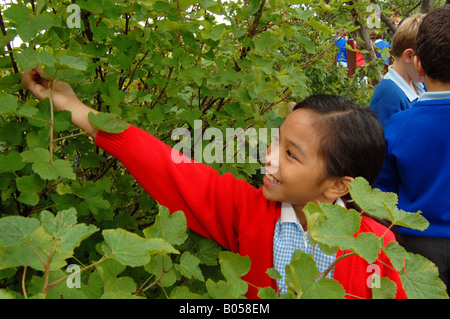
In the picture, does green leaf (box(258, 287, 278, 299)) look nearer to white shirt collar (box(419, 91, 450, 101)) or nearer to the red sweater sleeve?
the red sweater sleeve

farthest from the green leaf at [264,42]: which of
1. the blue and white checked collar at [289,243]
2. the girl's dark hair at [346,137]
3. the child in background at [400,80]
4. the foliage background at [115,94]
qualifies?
the child in background at [400,80]

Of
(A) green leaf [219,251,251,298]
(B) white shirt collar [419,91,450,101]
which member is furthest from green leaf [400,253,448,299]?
(B) white shirt collar [419,91,450,101]

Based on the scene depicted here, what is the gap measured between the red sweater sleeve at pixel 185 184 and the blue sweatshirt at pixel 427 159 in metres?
0.79

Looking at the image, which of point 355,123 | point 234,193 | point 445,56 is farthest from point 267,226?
point 445,56

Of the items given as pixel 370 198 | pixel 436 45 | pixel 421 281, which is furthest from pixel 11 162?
pixel 436 45

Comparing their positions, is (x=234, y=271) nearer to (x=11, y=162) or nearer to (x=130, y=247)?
(x=130, y=247)

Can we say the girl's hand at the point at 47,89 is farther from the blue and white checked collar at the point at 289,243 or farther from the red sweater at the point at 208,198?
the blue and white checked collar at the point at 289,243

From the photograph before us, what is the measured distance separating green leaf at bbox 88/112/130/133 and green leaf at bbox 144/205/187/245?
0.36 m

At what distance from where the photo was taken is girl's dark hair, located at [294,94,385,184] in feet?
4.10

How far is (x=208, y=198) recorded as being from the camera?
1320 millimetres

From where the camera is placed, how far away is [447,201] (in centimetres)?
163

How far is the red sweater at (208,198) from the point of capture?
1.25 meters

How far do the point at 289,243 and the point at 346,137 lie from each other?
39cm

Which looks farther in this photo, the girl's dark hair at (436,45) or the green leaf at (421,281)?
the girl's dark hair at (436,45)
